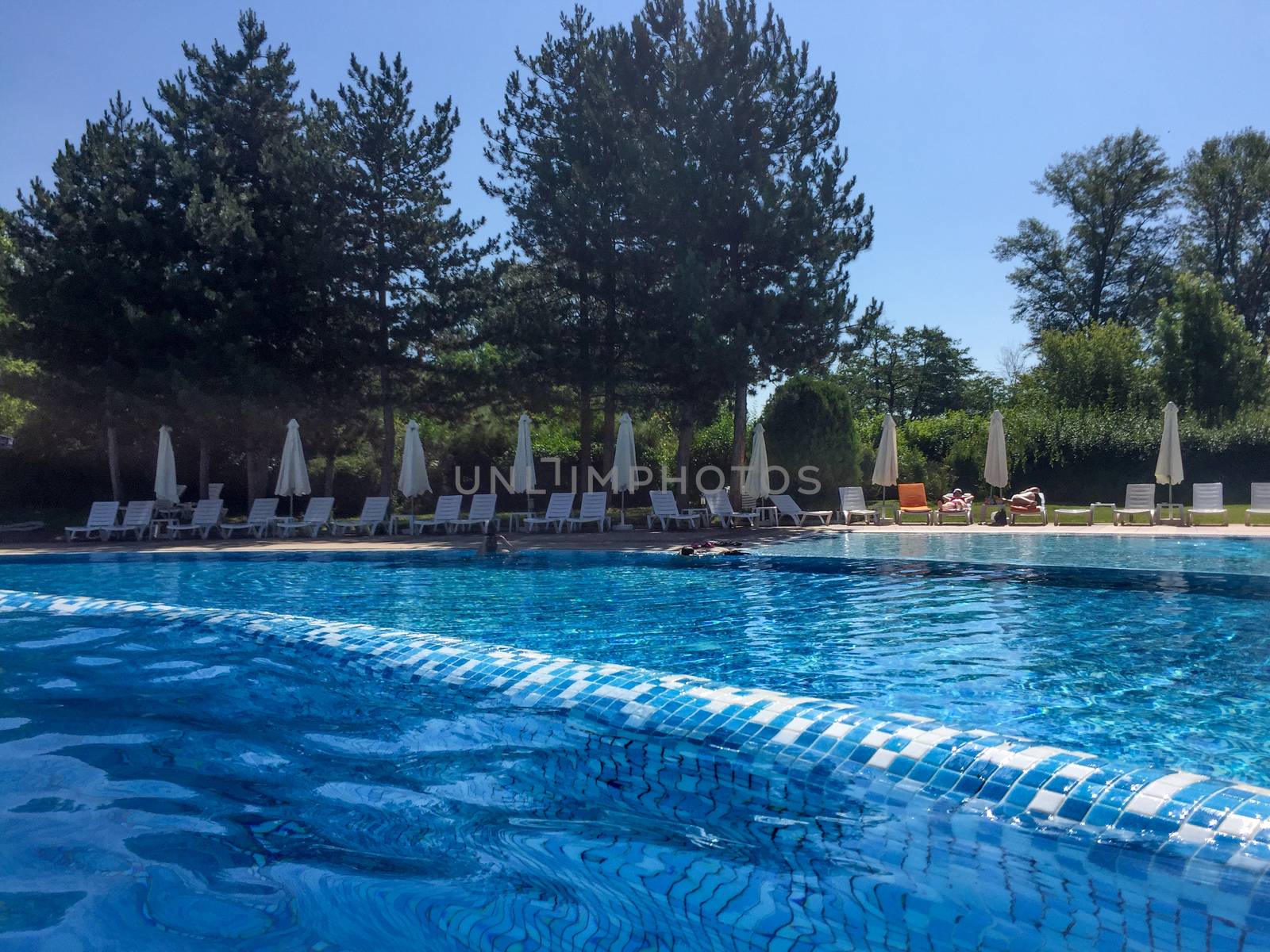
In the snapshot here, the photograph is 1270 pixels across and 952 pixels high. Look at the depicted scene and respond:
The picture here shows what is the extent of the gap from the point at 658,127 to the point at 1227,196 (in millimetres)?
29117

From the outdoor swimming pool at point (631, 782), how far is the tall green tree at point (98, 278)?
41.5ft

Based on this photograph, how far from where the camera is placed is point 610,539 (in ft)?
53.1

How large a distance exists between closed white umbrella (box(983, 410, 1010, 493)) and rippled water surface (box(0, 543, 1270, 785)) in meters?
5.20

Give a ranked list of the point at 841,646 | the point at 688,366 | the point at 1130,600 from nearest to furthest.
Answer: the point at 841,646, the point at 1130,600, the point at 688,366

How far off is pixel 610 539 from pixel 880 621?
836 centimetres

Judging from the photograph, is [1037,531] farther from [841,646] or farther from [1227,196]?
[1227,196]

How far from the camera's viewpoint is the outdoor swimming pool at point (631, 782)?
327cm

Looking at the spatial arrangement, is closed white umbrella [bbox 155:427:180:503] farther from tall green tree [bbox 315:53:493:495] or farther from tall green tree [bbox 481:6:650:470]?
tall green tree [bbox 481:6:650:470]

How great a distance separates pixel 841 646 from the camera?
23.5 feet

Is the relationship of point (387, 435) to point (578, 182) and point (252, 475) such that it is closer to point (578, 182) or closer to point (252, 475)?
point (252, 475)

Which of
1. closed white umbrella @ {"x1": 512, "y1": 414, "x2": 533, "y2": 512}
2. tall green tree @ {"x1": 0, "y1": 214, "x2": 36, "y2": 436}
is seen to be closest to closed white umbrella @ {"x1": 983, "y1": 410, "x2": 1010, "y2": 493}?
closed white umbrella @ {"x1": 512, "y1": 414, "x2": 533, "y2": 512}

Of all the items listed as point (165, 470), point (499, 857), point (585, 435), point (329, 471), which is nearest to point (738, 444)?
point (585, 435)

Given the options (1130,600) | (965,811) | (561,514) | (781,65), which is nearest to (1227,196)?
(781,65)

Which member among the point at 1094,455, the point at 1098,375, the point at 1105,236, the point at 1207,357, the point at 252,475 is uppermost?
the point at 1105,236
